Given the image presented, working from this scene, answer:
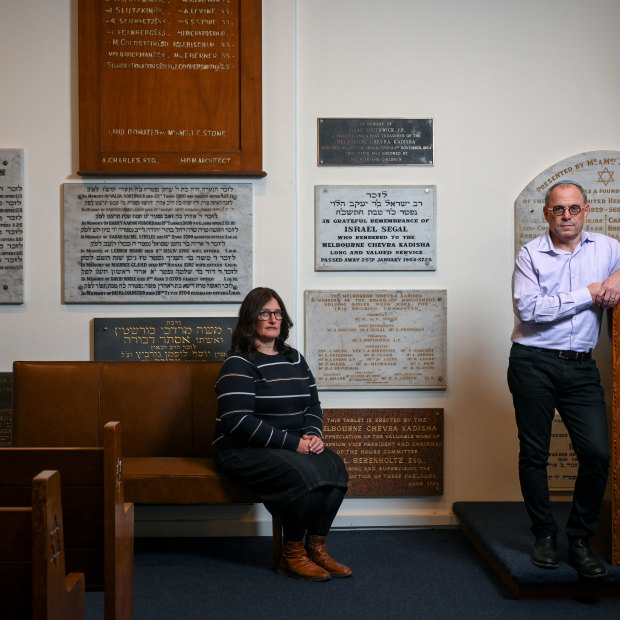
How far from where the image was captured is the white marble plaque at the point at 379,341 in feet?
12.7

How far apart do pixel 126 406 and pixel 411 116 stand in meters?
2.28

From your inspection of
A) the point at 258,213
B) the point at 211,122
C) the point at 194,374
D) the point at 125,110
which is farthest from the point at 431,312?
the point at 125,110

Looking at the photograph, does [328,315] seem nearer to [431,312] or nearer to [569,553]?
[431,312]

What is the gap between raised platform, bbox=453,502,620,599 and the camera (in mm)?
2826

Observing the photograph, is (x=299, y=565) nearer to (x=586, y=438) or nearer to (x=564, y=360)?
(x=586, y=438)

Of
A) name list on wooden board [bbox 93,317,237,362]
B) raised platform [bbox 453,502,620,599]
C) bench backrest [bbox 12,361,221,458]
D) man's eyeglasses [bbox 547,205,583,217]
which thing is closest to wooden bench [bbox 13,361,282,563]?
bench backrest [bbox 12,361,221,458]

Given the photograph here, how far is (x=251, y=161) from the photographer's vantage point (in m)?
3.76

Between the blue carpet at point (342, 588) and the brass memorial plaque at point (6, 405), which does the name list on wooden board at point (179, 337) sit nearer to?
the brass memorial plaque at point (6, 405)

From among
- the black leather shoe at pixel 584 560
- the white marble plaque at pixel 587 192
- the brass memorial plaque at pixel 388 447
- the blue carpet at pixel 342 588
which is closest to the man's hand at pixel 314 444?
the blue carpet at pixel 342 588

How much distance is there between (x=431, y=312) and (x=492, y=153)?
39.0 inches

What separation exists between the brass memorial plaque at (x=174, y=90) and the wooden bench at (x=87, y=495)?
7.62ft

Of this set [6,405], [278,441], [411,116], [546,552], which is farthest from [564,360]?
[6,405]

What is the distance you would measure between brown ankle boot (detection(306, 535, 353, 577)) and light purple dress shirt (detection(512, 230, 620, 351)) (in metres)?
1.32

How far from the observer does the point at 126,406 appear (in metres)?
3.56
